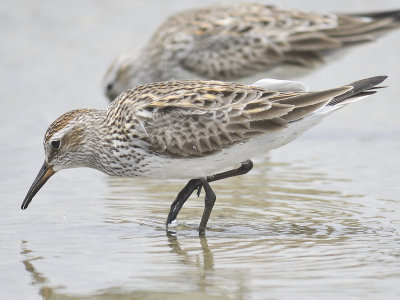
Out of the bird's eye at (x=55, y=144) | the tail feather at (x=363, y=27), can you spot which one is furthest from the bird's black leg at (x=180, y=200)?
the tail feather at (x=363, y=27)

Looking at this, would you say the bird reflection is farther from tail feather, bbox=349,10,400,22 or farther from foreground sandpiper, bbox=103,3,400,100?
tail feather, bbox=349,10,400,22

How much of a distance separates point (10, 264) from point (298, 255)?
7.97ft

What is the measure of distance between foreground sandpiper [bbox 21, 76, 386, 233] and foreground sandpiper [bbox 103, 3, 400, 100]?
4770 mm

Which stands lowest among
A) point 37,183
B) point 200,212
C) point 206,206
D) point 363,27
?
point 200,212

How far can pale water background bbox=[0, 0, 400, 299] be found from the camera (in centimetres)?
710

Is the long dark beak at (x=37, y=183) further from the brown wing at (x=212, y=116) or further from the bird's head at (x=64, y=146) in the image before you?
the brown wing at (x=212, y=116)

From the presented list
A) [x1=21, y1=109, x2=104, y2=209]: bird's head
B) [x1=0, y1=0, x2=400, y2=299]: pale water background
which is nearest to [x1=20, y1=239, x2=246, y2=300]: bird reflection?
[x1=0, y1=0, x2=400, y2=299]: pale water background

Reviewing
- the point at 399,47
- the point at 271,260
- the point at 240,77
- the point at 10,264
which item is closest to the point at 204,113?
the point at 271,260

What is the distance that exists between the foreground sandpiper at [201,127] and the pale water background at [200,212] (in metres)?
0.60

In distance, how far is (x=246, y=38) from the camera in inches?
546

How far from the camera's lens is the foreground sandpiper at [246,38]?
13750 millimetres

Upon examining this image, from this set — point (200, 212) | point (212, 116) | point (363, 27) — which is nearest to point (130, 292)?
point (212, 116)

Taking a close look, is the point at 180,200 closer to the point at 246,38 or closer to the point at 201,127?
the point at 201,127

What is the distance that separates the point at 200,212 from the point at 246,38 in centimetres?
487
